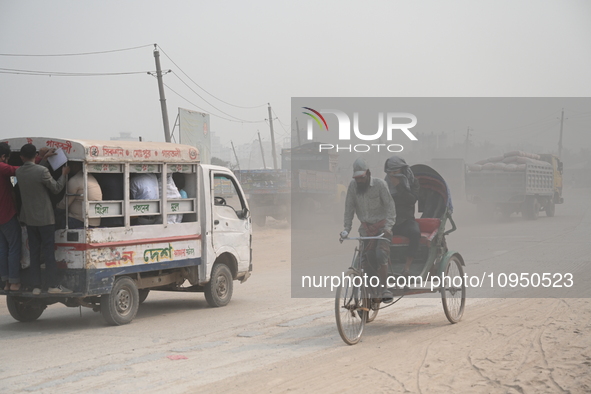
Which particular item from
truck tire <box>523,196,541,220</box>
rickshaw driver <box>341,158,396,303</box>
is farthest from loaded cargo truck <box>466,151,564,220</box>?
rickshaw driver <box>341,158,396,303</box>

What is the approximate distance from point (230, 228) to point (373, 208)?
11.7 ft

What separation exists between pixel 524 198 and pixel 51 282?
26055 millimetres

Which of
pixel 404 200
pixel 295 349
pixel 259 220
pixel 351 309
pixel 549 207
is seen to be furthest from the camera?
pixel 549 207

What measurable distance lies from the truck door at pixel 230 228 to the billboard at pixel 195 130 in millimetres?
18586

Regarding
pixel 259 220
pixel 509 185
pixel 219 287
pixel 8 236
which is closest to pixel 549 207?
pixel 509 185

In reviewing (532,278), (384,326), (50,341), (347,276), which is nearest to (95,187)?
(50,341)

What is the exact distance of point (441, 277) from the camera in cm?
850

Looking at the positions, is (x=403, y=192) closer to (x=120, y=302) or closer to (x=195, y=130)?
(x=120, y=302)

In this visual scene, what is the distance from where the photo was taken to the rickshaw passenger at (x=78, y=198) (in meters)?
8.65

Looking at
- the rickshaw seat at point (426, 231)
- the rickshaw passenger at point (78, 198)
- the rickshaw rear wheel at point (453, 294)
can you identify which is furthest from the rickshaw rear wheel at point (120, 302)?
the rickshaw rear wheel at point (453, 294)

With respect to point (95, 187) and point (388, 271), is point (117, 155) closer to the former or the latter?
point (95, 187)

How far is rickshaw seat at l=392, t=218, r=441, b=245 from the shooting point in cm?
858

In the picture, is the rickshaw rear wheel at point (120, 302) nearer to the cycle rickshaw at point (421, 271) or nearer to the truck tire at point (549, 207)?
Result: the cycle rickshaw at point (421, 271)

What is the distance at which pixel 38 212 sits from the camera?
27.8 ft
